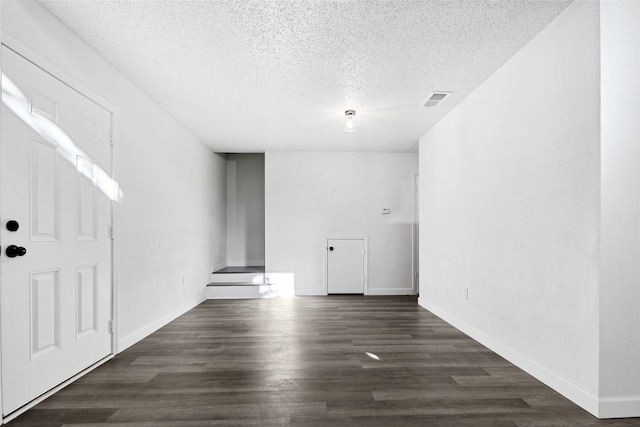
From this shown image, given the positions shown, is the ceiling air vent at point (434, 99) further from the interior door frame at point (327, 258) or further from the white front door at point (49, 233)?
the white front door at point (49, 233)

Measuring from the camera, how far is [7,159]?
6.70 ft

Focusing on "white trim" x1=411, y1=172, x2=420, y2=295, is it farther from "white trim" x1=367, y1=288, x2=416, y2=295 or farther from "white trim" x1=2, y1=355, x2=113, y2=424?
"white trim" x1=2, y1=355, x2=113, y2=424

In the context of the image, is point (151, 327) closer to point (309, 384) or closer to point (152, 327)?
point (152, 327)

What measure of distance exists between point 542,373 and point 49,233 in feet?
11.2

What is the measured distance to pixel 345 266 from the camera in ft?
21.3

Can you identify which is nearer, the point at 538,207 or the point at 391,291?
the point at 538,207

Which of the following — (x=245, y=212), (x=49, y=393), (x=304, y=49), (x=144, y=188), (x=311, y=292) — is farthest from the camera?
(x=245, y=212)

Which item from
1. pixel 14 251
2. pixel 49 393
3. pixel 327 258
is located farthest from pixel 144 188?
pixel 327 258

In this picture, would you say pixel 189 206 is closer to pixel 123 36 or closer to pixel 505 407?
pixel 123 36

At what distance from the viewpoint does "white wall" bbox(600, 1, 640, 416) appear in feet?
6.86

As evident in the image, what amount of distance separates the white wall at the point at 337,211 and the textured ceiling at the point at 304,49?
2.01 m

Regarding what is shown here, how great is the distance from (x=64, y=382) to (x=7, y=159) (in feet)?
4.96

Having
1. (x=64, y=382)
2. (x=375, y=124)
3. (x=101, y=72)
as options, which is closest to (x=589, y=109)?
(x=375, y=124)

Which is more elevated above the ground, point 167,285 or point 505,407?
point 167,285
